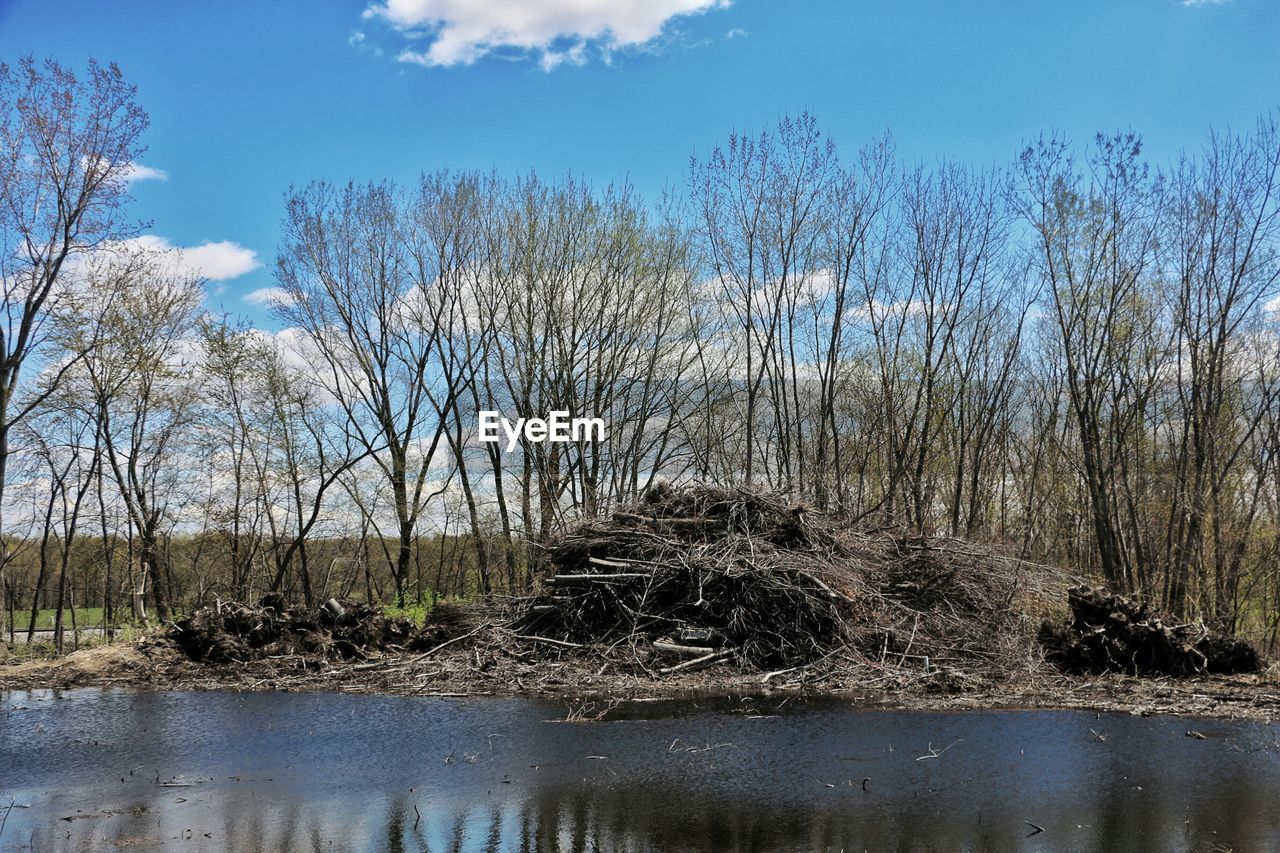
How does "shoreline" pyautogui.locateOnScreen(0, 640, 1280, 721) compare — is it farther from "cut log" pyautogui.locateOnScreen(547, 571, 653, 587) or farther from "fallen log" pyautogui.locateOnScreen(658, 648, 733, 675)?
"cut log" pyautogui.locateOnScreen(547, 571, 653, 587)

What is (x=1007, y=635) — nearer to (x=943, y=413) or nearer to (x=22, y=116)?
(x=943, y=413)

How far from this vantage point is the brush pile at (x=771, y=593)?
13.2m

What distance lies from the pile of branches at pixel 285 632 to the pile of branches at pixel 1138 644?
1012 cm

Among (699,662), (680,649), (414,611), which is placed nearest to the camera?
(699,662)

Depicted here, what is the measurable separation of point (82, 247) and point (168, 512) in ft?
30.3

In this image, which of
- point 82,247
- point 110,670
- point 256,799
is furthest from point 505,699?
point 82,247

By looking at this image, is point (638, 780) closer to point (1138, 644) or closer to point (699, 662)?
point (699, 662)

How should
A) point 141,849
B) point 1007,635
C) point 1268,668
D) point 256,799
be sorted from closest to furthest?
point 141,849
point 256,799
point 1268,668
point 1007,635

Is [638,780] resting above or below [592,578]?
below

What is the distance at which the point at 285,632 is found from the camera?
1473 cm

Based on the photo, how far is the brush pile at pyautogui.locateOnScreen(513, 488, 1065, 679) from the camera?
13.2m

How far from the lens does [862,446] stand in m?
29.3

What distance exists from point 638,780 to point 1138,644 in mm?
8656

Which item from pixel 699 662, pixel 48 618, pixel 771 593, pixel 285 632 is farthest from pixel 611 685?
pixel 48 618
